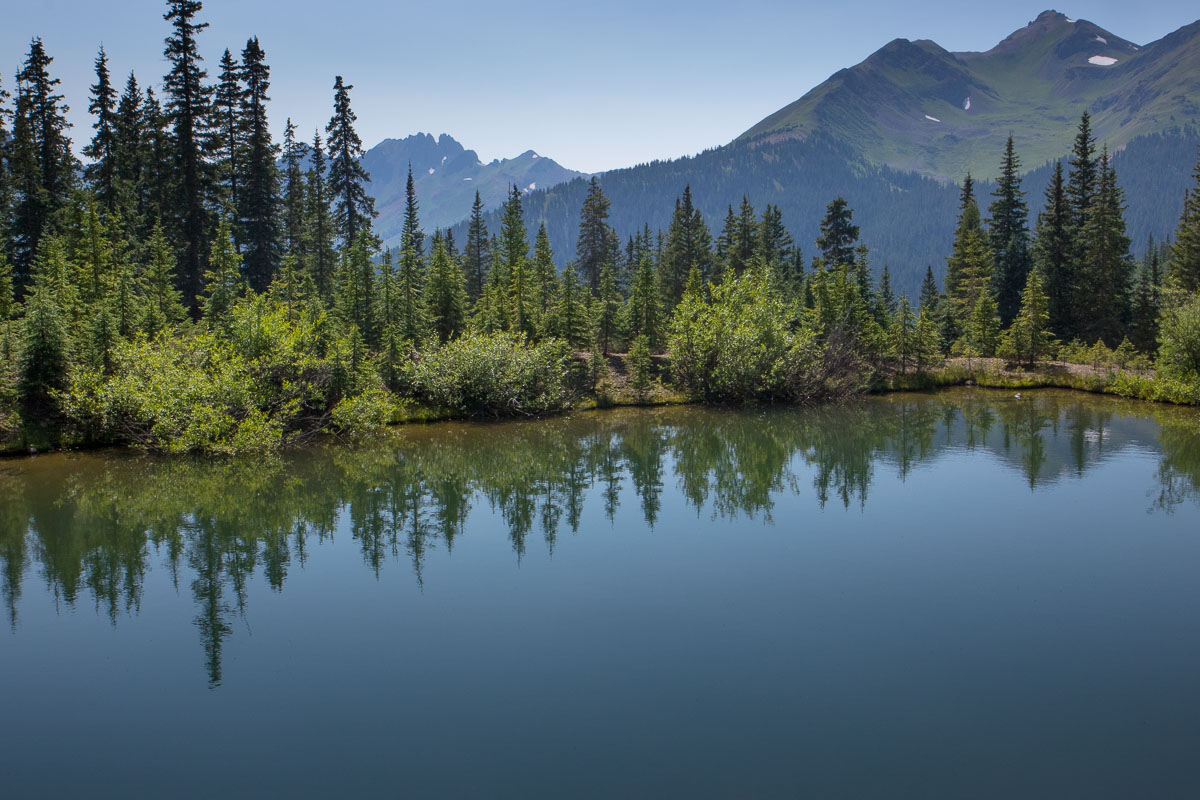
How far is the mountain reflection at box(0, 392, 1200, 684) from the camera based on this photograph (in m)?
16.4

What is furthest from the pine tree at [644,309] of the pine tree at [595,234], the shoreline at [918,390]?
the pine tree at [595,234]

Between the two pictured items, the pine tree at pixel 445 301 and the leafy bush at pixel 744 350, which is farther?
the pine tree at pixel 445 301

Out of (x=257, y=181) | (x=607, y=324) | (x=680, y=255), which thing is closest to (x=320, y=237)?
(x=257, y=181)

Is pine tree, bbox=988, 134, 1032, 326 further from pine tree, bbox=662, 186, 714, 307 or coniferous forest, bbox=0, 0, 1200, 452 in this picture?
pine tree, bbox=662, 186, 714, 307

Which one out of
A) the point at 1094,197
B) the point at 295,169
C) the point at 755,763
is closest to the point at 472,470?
the point at 755,763

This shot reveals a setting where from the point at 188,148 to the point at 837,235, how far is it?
40.9 metres

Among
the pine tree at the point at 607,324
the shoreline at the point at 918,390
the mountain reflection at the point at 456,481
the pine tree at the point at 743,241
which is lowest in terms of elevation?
the mountain reflection at the point at 456,481

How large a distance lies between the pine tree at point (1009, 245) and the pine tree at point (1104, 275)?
14.3 ft

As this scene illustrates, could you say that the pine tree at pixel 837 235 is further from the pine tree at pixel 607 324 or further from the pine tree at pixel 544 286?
the pine tree at pixel 607 324

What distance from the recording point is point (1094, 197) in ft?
170

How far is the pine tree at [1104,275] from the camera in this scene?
161ft

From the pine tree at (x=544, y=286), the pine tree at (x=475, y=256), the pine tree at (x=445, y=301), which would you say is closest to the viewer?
the pine tree at (x=445, y=301)

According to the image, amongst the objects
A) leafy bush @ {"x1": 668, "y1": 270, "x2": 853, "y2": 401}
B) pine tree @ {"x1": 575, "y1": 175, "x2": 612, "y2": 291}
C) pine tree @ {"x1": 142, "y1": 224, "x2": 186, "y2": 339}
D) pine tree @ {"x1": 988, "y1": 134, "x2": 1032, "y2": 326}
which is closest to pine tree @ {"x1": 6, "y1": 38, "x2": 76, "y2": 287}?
pine tree @ {"x1": 142, "y1": 224, "x2": 186, "y2": 339}

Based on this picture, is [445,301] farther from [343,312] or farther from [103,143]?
[103,143]
